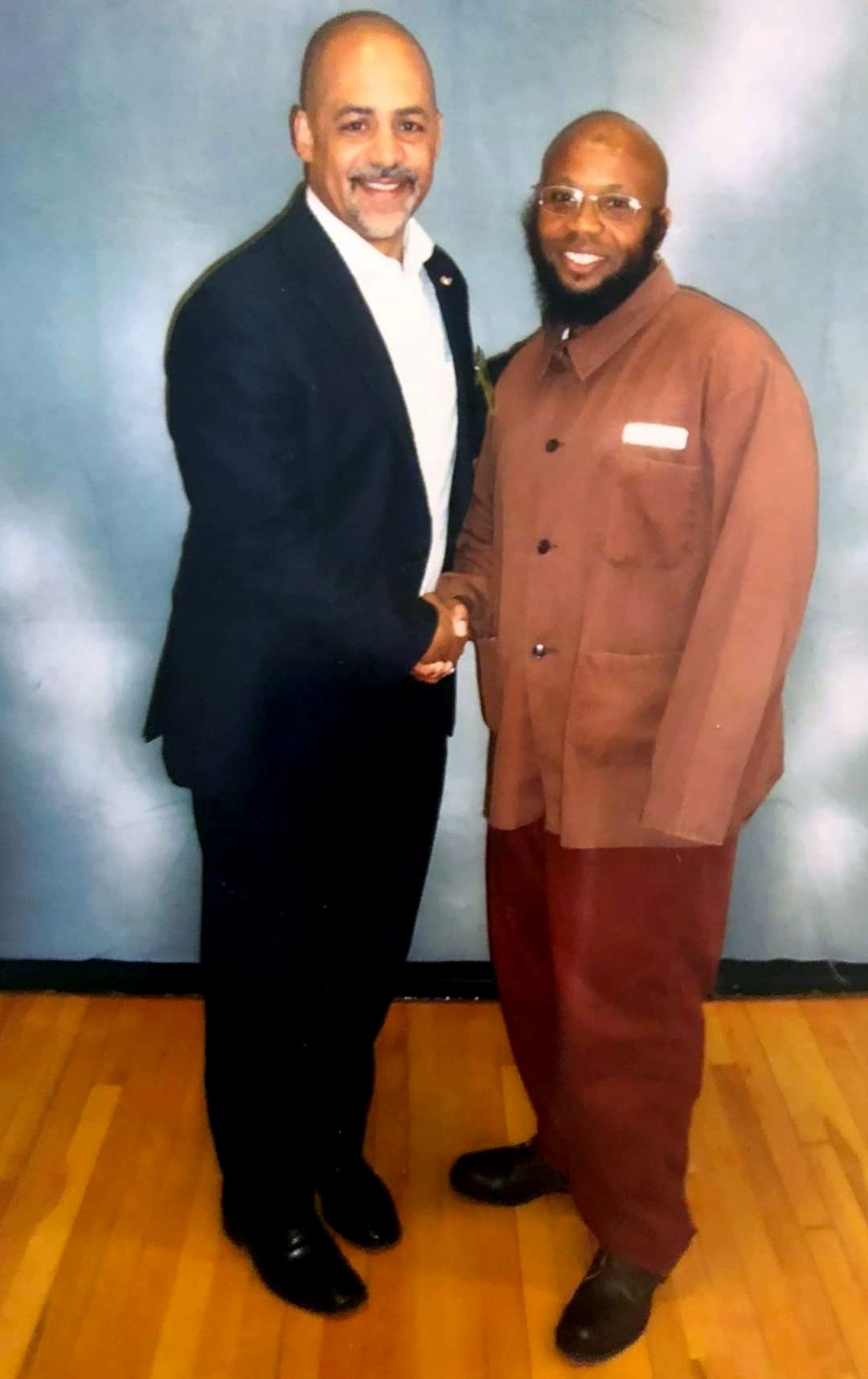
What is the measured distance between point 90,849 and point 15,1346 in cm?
83

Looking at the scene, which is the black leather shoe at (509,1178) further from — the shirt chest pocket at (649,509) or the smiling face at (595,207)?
the smiling face at (595,207)

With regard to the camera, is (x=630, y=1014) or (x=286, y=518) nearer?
(x=286, y=518)

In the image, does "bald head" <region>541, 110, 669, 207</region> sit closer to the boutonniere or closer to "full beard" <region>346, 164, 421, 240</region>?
"full beard" <region>346, 164, 421, 240</region>

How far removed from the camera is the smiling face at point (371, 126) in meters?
1.40

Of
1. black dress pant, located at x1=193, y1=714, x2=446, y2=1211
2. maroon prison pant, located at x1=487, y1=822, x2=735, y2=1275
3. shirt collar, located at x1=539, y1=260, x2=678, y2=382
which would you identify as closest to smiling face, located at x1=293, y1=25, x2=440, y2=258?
shirt collar, located at x1=539, y1=260, x2=678, y2=382

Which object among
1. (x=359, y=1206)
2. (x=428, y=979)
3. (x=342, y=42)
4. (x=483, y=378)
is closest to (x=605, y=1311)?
(x=359, y=1206)

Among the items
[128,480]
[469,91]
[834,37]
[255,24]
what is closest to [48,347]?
[128,480]

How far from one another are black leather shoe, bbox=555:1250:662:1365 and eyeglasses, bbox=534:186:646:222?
4.37 feet

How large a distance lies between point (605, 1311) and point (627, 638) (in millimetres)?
904

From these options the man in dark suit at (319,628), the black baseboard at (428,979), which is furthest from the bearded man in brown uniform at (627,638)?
the black baseboard at (428,979)

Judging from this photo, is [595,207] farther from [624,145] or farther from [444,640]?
[444,640]

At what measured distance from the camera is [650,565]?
141cm

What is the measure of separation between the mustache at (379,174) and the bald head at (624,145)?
176 mm

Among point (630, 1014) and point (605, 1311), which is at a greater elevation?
point (630, 1014)
